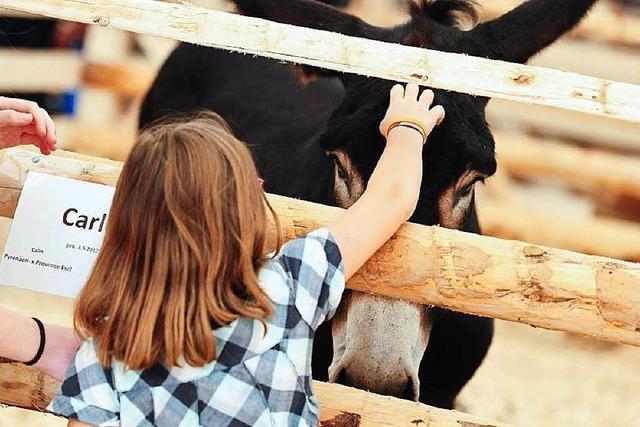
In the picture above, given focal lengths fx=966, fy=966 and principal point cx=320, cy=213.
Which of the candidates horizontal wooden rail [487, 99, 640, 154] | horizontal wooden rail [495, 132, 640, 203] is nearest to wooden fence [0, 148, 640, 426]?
horizontal wooden rail [495, 132, 640, 203]

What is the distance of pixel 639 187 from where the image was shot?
7.20 m

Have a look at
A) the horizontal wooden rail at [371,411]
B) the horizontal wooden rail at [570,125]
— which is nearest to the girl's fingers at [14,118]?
the horizontal wooden rail at [371,411]

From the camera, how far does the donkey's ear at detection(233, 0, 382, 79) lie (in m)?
3.28

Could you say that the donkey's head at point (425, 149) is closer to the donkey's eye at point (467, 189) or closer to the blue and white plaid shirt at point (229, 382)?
the donkey's eye at point (467, 189)

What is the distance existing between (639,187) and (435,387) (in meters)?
4.28

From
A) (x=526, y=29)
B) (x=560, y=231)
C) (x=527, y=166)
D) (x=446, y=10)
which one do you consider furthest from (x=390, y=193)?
(x=527, y=166)

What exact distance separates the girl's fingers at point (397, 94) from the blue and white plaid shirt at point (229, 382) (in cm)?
70

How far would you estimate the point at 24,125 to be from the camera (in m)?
2.31

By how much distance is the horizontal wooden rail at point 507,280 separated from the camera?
215 centimetres

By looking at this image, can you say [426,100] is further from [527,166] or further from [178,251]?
[527,166]

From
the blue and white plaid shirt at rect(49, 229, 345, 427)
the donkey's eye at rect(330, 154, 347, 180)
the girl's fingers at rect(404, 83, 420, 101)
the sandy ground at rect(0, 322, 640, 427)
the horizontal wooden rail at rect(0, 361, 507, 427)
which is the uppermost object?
the girl's fingers at rect(404, 83, 420, 101)

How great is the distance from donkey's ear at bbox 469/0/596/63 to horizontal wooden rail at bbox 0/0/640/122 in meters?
0.85

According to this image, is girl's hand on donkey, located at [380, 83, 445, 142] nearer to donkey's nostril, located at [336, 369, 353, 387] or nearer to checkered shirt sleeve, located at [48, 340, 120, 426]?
donkey's nostril, located at [336, 369, 353, 387]

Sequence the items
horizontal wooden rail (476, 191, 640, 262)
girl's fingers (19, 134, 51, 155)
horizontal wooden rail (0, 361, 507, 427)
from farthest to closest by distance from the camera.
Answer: horizontal wooden rail (476, 191, 640, 262) < girl's fingers (19, 134, 51, 155) < horizontal wooden rail (0, 361, 507, 427)
